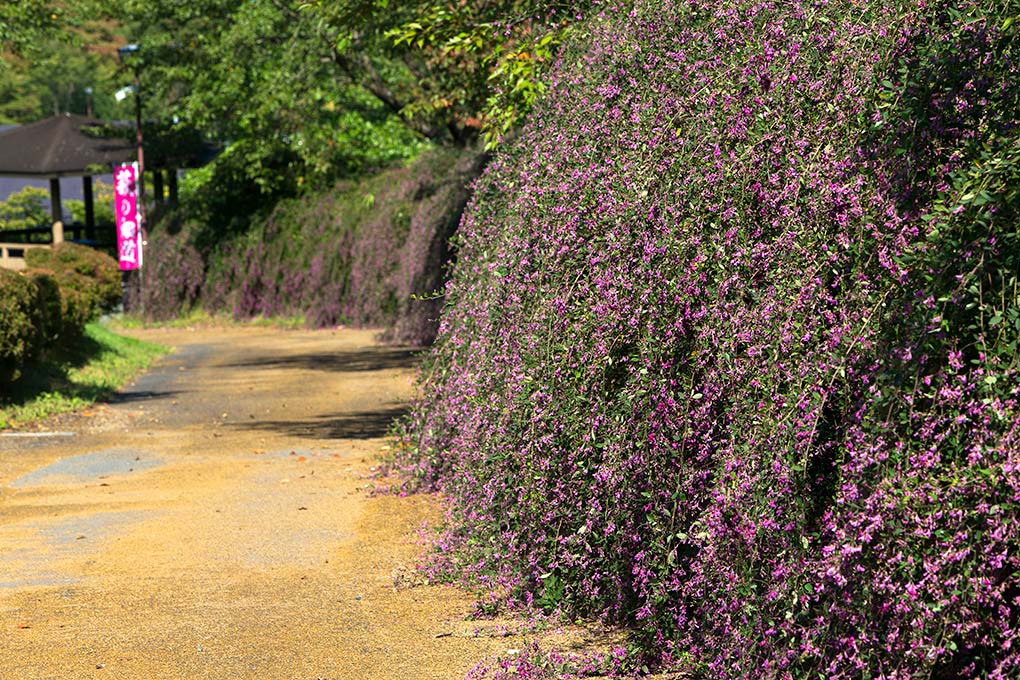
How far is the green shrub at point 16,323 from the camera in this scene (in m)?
13.2

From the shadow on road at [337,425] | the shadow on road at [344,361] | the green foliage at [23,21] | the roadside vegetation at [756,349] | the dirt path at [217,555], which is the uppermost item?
the green foliage at [23,21]

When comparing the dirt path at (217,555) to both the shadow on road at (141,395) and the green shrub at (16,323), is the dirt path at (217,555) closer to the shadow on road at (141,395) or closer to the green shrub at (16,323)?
the green shrub at (16,323)

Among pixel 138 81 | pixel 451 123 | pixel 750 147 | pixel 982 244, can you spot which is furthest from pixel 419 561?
pixel 138 81

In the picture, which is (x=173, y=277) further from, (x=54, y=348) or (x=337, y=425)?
(x=337, y=425)

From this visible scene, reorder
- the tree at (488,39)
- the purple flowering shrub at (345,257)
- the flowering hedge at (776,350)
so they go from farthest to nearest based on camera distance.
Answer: the purple flowering shrub at (345,257) < the tree at (488,39) < the flowering hedge at (776,350)

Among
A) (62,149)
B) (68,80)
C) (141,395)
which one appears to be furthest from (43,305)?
(68,80)

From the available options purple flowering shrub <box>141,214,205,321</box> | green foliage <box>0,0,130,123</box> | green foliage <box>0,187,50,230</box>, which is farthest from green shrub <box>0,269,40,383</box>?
green foliage <box>0,187,50,230</box>

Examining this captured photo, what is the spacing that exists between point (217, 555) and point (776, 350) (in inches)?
164

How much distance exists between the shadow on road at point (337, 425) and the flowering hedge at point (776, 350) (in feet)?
20.5

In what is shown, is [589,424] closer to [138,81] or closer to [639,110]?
[639,110]

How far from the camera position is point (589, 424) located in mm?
5434

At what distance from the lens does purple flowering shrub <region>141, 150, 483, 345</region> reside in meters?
23.5

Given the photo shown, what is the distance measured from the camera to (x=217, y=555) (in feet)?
24.9

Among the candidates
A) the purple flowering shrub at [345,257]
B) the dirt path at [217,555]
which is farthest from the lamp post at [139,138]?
the dirt path at [217,555]
